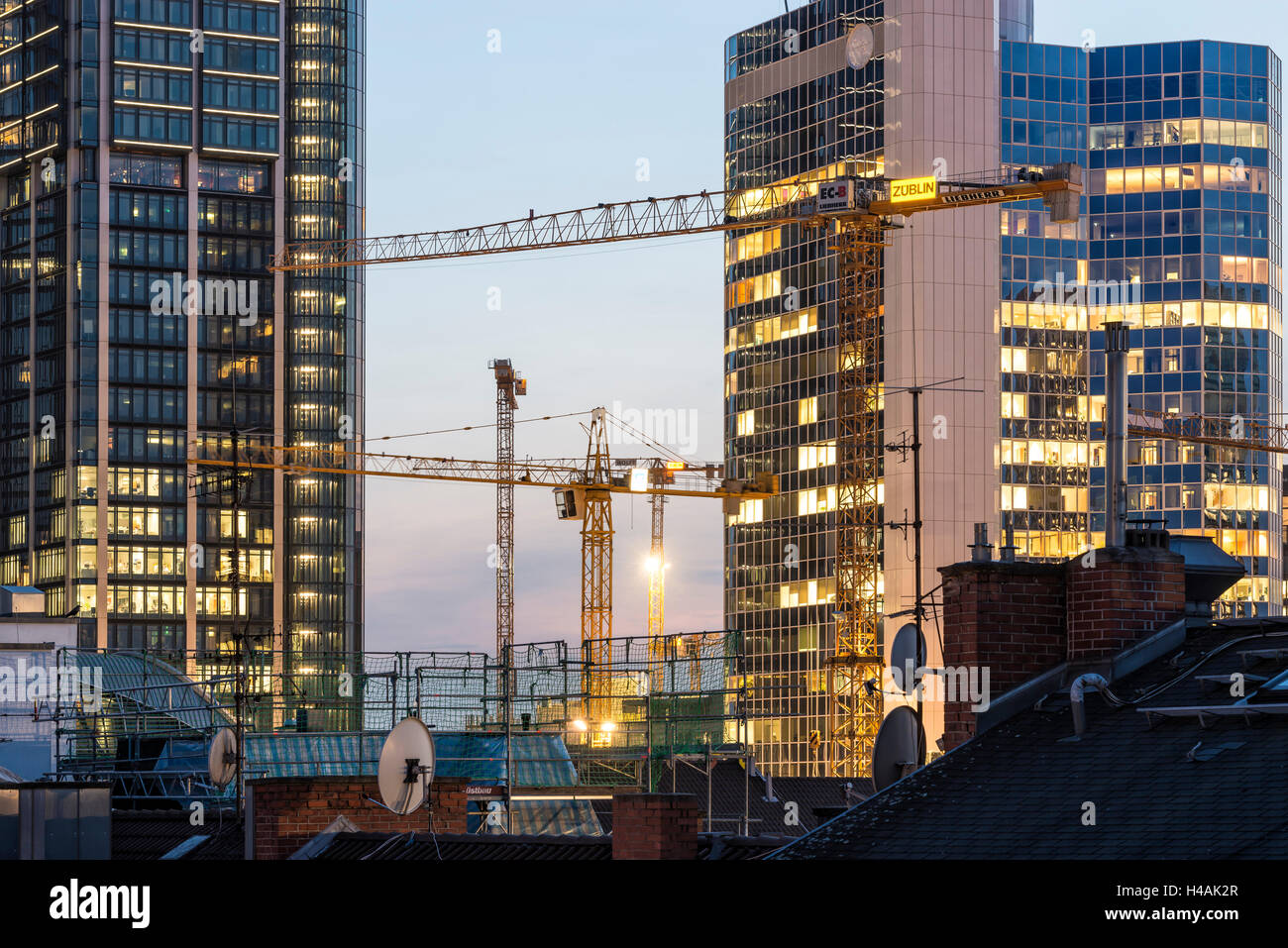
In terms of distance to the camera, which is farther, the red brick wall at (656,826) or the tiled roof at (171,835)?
the tiled roof at (171,835)

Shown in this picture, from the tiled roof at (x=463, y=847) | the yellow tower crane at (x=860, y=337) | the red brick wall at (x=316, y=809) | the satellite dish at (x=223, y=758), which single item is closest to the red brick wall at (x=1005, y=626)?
the tiled roof at (x=463, y=847)

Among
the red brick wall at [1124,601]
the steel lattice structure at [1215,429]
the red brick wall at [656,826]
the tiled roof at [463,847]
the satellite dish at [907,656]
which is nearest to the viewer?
the red brick wall at [656,826]

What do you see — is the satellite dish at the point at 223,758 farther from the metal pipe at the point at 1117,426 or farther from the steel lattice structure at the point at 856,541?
the steel lattice structure at the point at 856,541

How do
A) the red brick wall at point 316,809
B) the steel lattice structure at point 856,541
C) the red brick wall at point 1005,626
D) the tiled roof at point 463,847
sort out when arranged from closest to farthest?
the red brick wall at point 1005,626, the tiled roof at point 463,847, the red brick wall at point 316,809, the steel lattice structure at point 856,541

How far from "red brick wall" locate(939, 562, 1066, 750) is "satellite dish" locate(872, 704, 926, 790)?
4.79ft

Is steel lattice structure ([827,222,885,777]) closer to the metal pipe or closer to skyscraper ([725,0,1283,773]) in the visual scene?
skyscraper ([725,0,1283,773])

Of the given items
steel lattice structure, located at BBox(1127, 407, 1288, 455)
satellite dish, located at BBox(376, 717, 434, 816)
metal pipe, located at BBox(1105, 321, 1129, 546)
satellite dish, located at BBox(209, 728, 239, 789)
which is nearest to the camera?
satellite dish, located at BBox(376, 717, 434, 816)

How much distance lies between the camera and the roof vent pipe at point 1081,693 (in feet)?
74.4

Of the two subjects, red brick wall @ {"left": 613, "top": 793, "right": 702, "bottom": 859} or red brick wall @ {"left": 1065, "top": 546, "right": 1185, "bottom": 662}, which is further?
red brick wall @ {"left": 1065, "top": 546, "right": 1185, "bottom": 662}

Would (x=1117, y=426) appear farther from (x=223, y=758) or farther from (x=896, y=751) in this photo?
(x=223, y=758)

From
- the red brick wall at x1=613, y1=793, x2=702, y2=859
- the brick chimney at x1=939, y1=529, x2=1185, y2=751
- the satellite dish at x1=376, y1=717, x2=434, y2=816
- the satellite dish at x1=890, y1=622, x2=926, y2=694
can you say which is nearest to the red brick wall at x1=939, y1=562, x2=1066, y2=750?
the brick chimney at x1=939, y1=529, x2=1185, y2=751

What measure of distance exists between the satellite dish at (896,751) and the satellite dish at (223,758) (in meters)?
16.3

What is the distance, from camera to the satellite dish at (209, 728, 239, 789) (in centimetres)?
3878

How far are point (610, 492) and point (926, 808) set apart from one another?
156 meters
